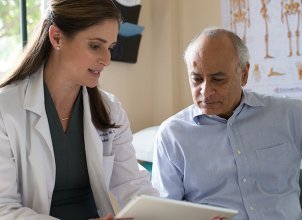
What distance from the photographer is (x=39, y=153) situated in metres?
1.19

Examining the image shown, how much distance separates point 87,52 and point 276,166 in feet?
2.38

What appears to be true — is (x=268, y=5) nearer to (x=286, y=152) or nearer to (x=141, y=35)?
(x=141, y=35)

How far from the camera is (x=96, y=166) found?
51.3 inches

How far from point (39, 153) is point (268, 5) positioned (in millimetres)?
1594

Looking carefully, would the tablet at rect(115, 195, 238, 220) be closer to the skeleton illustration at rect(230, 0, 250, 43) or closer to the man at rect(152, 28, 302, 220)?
the man at rect(152, 28, 302, 220)

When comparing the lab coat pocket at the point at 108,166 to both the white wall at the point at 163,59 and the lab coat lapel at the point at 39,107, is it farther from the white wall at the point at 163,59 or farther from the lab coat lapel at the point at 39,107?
the white wall at the point at 163,59

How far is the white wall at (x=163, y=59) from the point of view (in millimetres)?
2473

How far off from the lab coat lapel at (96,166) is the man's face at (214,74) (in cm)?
38

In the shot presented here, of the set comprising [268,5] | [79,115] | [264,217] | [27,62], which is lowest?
[264,217]

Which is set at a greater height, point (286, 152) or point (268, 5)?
point (268, 5)

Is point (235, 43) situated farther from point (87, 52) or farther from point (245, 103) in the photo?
point (87, 52)

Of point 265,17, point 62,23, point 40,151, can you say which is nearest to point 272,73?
point 265,17

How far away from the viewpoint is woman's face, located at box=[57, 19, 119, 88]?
1243 mm

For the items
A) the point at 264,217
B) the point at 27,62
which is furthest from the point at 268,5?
the point at 27,62
